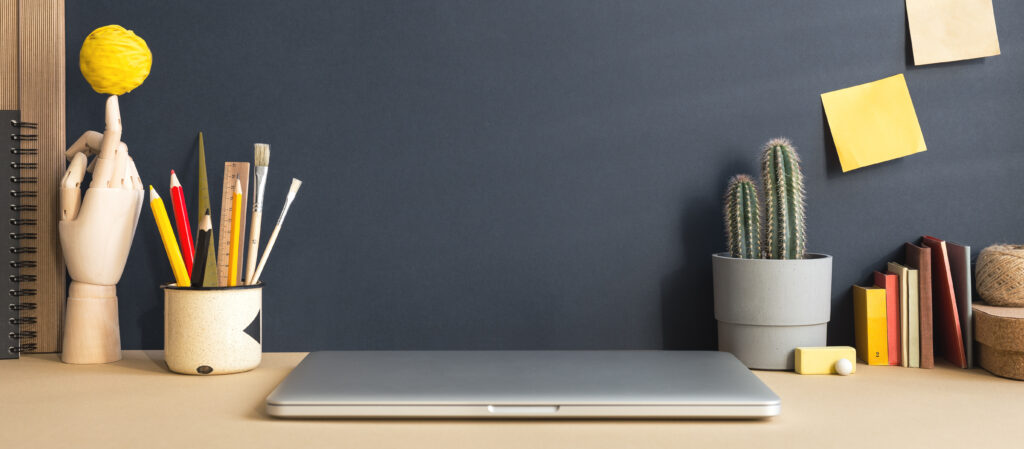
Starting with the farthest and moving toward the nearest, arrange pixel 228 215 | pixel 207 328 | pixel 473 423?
pixel 228 215, pixel 207 328, pixel 473 423

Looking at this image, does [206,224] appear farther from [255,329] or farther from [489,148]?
[489,148]

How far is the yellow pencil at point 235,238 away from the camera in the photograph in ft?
2.96

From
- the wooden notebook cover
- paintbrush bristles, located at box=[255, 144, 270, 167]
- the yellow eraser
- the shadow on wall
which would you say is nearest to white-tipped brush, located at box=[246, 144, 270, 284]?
paintbrush bristles, located at box=[255, 144, 270, 167]

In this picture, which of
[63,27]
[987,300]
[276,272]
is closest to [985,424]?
[987,300]

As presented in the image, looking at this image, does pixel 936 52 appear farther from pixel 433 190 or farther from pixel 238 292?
pixel 238 292

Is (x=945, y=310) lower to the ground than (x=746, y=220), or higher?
lower

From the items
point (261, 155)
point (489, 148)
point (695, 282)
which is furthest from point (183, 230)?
point (695, 282)

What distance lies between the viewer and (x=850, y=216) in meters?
1.01

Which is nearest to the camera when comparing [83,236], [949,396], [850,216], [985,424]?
[985,424]

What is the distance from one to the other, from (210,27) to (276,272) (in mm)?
354

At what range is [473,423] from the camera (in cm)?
68

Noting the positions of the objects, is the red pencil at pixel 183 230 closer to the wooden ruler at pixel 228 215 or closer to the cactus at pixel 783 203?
the wooden ruler at pixel 228 215

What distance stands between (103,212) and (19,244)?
0.51 ft

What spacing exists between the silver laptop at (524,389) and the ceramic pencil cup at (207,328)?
0.10 metres
